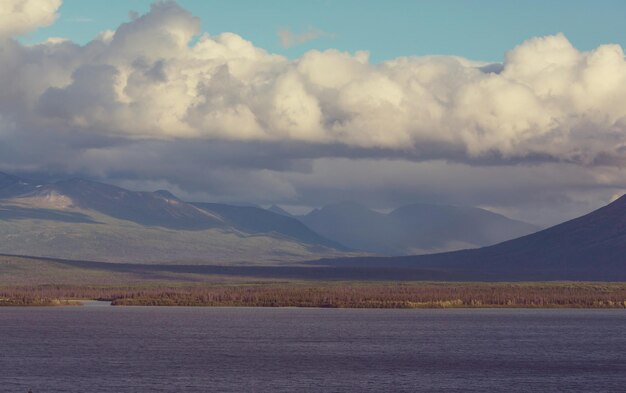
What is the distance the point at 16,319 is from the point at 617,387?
9030 centimetres

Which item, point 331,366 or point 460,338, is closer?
point 331,366

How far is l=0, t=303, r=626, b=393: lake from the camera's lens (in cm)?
7494

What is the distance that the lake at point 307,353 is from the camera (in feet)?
246

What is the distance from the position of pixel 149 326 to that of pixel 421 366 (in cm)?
5131

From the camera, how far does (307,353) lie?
96875mm

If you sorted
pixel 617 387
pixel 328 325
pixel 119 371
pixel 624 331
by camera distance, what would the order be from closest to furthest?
pixel 617 387, pixel 119 371, pixel 624 331, pixel 328 325

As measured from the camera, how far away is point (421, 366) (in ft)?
285

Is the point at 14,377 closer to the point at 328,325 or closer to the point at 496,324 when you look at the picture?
the point at 328,325

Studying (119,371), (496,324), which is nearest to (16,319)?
(496,324)

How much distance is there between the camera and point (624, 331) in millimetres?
125062

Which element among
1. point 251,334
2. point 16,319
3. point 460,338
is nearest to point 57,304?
point 16,319

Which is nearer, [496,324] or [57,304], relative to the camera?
[496,324]

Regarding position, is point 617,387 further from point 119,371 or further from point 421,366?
point 119,371

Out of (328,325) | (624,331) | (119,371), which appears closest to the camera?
(119,371)
